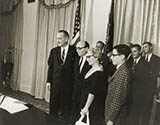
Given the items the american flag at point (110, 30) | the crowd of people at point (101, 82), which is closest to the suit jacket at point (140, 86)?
the crowd of people at point (101, 82)

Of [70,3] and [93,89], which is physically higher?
[70,3]

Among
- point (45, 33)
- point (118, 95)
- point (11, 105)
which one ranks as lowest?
point (11, 105)

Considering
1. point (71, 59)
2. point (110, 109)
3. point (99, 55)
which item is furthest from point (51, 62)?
point (110, 109)

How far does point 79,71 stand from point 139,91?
11.2 inches

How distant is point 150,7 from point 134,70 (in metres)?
0.26

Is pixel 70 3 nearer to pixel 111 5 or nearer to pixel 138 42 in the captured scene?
pixel 111 5

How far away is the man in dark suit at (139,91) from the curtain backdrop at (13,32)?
662 millimetres

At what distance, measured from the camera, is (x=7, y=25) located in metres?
1.28

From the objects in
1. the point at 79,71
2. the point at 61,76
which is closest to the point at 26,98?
the point at 61,76

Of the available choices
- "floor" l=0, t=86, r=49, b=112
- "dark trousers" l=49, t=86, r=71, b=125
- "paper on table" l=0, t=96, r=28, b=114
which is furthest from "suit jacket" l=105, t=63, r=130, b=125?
"paper on table" l=0, t=96, r=28, b=114

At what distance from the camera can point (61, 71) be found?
105 centimetres

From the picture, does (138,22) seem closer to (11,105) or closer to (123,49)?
(123,49)

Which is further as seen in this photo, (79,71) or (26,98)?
(26,98)

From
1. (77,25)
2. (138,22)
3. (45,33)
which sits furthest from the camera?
(45,33)
